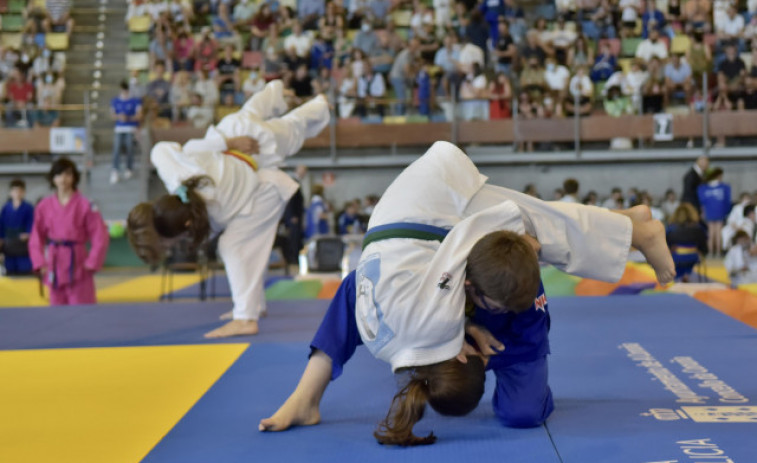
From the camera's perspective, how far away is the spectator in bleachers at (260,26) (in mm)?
13891

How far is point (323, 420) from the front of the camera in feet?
9.60

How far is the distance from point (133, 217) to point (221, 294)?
388 cm

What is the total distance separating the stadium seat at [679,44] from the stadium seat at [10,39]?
10.8 metres

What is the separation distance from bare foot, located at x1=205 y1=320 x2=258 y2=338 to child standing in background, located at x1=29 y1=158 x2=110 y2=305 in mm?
1808

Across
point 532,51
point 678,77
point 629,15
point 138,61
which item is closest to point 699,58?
point 678,77

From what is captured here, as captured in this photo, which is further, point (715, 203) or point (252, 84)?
point (252, 84)

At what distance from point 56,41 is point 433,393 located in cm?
1387

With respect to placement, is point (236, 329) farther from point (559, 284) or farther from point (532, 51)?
point (532, 51)

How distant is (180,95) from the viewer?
12352mm

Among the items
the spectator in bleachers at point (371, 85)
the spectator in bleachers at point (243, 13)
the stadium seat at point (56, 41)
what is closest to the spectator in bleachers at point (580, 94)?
the spectator in bleachers at point (371, 85)

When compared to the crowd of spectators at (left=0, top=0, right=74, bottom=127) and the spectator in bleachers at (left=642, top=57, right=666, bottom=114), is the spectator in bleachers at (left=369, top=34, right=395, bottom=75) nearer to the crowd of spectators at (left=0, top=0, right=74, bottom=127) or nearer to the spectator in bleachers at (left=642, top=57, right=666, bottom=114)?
the spectator in bleachers at (left=642, top=57, right=666, bottom=114)

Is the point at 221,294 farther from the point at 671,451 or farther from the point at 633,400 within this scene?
the point at 671,451

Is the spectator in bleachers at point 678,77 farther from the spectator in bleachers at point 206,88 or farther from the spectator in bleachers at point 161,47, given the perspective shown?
the spectator in bleachers at point 161,47

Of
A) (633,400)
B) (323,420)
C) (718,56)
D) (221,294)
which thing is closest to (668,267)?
(633,400)
